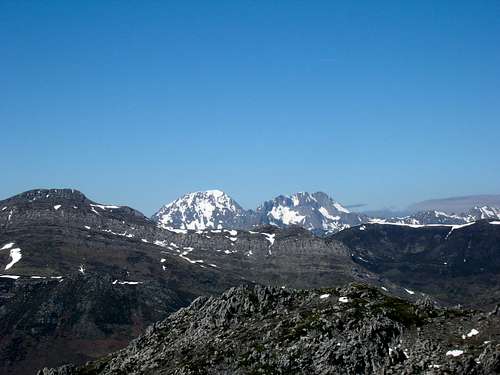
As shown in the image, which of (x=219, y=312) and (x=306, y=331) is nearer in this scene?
(x=306, y=331)

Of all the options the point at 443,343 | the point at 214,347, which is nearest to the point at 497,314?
the point at 443,343

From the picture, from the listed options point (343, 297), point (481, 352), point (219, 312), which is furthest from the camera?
point (219, 312)

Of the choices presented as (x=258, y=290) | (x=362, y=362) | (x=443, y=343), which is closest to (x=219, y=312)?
(x=258, y=290)

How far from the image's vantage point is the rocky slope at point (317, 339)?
313 feet

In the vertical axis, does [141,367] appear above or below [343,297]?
below

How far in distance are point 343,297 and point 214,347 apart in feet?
83.4

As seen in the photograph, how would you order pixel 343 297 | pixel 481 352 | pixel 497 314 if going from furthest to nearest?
pixel 343 297 → pixel 497 314 → pixel 481 352

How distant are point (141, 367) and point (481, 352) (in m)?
61.9

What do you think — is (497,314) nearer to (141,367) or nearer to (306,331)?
(306,331)

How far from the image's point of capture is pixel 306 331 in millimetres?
110625

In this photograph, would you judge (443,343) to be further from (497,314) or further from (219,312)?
(219,312)

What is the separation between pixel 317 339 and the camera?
107375 mm

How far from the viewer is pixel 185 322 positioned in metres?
141

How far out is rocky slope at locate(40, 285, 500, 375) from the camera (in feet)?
313
